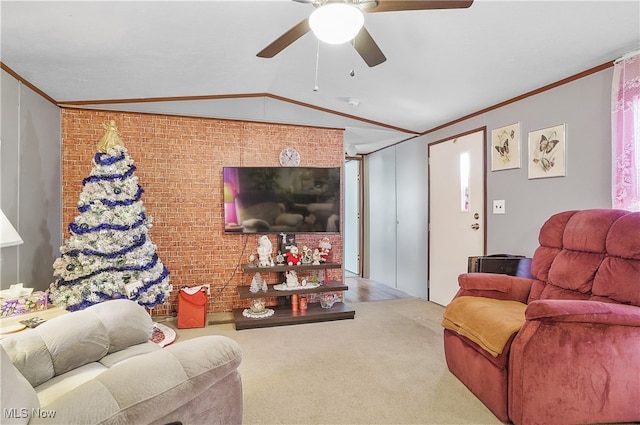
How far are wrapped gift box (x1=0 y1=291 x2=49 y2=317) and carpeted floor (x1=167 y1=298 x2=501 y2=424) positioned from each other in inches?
55.4

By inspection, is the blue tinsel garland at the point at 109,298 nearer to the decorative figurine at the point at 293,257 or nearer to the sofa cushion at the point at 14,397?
the decorative figurine at the point at 293,257

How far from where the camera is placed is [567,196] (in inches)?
113

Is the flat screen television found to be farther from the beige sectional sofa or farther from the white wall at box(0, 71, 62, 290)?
the beige sectional sofa

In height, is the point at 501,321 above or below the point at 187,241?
below

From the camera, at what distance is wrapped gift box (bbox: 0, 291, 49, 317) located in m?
2.05

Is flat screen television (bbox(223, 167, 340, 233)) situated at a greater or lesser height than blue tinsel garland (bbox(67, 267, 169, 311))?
greater

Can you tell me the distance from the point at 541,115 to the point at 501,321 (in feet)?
6.77

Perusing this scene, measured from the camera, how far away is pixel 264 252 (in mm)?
3975

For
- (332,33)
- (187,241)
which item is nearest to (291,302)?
(187,241)

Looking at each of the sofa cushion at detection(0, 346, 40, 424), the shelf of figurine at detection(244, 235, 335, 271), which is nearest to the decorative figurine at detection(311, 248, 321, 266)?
the shelf of figurine at detection(244, 235, 335, 271)

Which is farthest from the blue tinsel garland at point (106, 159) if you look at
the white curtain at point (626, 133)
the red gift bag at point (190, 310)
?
the white curtain at point (626, 133)

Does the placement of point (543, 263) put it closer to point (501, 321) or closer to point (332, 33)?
point (501, 321)

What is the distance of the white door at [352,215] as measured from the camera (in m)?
6.55

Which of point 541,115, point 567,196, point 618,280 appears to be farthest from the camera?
point 541,115
